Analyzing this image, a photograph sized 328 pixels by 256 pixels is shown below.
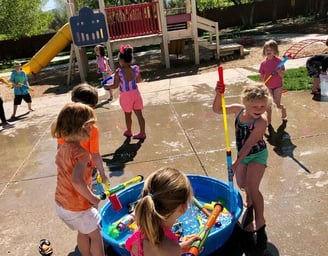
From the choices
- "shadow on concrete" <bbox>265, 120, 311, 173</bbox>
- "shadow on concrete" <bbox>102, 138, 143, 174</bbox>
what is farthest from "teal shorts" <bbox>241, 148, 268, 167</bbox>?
"shadow on concrete" <bbox>102, 138, 143, 174</bbox>

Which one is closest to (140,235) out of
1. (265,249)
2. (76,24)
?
(265,249)

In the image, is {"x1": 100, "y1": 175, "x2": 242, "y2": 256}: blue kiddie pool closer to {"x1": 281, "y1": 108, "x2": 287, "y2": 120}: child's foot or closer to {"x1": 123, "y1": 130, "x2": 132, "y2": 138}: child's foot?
{"x1": 123, "y1": 130, "x2": 132, "y2": 138}: child's foot

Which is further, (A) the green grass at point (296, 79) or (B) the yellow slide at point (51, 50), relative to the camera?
(B) the yellow slide at point (51, 50)

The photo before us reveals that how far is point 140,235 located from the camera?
1908mm

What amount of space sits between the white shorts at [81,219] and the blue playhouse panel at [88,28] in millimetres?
8985

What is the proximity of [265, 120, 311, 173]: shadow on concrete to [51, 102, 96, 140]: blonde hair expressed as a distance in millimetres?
2659

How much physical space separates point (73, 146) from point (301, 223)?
2012 millimetres

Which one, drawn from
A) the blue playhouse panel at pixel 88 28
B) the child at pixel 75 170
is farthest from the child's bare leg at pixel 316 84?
the blue playhouse panel at pixel 88 28

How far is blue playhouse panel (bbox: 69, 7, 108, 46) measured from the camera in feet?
35.0

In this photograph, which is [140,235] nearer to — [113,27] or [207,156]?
[207,156]

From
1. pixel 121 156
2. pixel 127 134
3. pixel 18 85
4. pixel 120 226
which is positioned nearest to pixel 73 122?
pixel 120 226

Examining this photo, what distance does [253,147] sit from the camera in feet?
9.95

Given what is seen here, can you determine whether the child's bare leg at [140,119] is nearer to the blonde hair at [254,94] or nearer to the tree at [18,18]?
the blonde hair at [254,94]

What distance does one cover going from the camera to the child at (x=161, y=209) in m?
1.76
